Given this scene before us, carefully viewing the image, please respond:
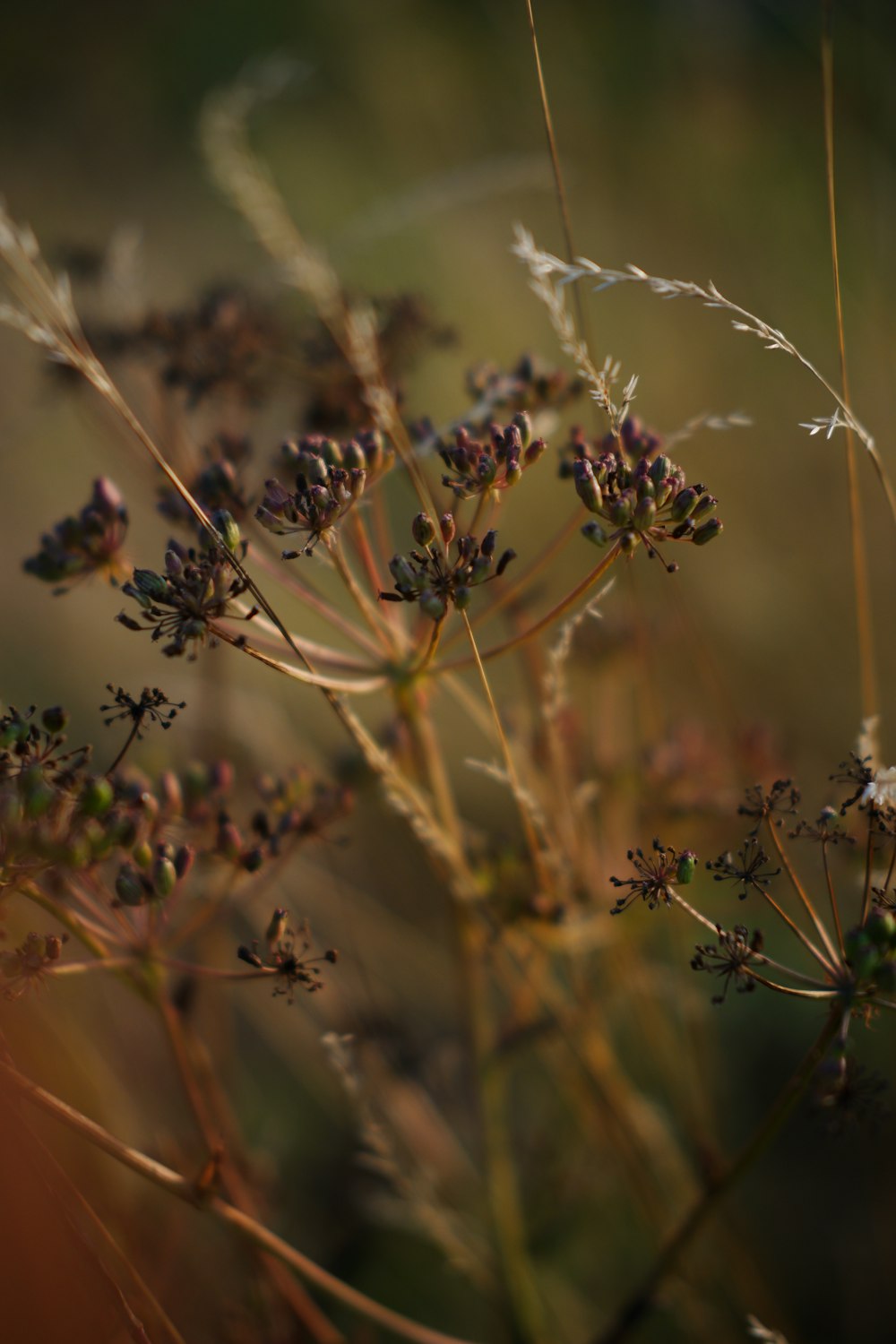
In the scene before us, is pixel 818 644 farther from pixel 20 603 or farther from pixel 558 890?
pixel 20 603

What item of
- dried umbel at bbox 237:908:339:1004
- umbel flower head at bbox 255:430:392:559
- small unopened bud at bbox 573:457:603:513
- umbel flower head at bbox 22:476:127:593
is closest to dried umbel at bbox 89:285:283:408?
umbel flower head at bbox 22:476:127:593

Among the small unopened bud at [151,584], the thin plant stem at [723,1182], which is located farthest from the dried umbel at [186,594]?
the thin plant stem at [723,1182]

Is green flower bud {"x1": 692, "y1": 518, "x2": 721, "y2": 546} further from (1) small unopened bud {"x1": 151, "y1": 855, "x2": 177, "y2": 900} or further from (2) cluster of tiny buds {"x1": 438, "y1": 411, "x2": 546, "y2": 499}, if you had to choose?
(1) small unopened bud {"x1": 151, "y1": 855, "x2": 177, "y2": 900}

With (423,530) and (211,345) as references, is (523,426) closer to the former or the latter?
(423,530)

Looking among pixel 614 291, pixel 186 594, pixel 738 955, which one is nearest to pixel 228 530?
pixel 186 594

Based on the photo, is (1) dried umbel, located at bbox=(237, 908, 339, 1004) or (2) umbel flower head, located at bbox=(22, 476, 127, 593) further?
(2) umbel flower head, located at bbox=(22, 476, 127, 593)
